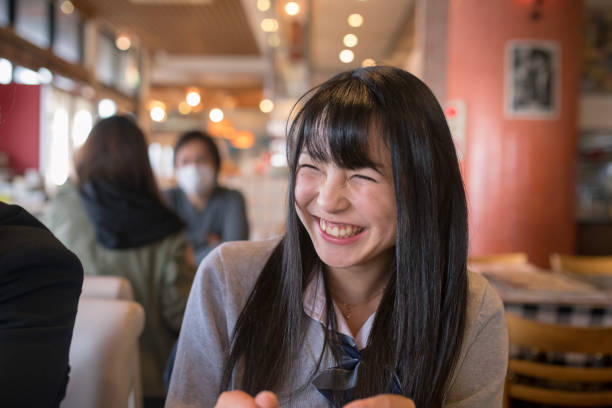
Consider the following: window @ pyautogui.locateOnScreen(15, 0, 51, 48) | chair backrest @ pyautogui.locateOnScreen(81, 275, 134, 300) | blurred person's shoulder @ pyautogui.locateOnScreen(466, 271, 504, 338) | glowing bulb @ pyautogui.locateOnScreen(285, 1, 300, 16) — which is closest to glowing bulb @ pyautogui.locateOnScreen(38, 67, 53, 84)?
window @ pyautogui.locateOnScreen(15, 0, 51, 48)

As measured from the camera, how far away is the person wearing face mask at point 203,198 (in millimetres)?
2918

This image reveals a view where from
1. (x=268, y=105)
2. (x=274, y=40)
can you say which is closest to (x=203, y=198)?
(x=274, y=40)

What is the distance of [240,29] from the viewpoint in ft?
29.3

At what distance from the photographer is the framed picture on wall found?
3914 mm

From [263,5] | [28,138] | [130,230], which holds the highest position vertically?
[263,5]

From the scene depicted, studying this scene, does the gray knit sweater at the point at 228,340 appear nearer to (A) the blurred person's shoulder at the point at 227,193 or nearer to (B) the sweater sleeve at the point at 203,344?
(B) the sweater sleeve at the point at 203,344

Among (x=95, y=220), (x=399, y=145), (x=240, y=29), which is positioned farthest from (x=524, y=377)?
(x=240, y=29)

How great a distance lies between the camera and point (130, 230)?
6.28 feet

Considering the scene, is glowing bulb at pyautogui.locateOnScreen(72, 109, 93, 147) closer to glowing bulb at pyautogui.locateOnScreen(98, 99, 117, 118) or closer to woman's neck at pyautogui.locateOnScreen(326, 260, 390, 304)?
glowing bulb at pyautogui.locateOnScreen(98, 99, 117, 118)

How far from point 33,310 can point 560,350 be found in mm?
1520

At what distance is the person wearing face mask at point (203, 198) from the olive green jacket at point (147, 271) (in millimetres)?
903

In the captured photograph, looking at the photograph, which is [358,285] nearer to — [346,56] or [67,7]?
[67,7]

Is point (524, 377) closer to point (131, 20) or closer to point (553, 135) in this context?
point (553, 135)

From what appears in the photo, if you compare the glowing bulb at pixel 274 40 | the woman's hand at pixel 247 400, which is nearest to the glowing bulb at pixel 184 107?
the glowing bulb at pixel 274 40
